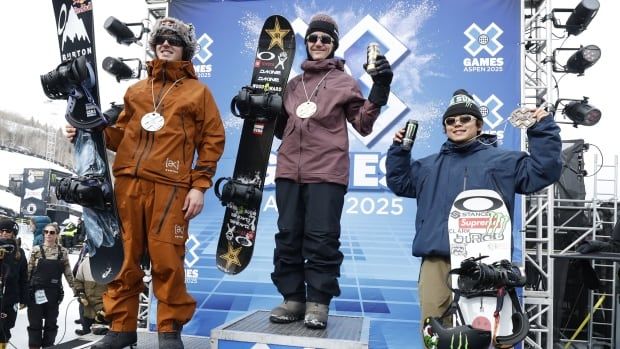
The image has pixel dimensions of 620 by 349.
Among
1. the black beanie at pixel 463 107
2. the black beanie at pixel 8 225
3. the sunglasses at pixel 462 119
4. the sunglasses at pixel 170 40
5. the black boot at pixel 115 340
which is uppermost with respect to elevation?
the sunglasses at pixel 170 40

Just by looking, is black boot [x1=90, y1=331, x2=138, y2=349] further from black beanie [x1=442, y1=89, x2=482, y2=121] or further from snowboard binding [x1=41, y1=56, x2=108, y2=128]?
black beanie [x1=442, y1=89, x2=482, y2=121]

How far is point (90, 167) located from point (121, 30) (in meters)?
3.97

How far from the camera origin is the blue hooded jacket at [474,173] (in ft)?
6.35

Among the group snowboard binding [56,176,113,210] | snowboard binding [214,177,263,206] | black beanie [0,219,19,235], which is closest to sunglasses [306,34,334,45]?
snowboard binding [214,177,263,206]

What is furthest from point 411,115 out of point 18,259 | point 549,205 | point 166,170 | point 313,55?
point 18,259

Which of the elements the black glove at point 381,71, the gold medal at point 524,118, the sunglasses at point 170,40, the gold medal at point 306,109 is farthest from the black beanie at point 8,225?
the gold medal at point 524,118

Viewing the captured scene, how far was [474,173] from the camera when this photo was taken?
2041 millimetres

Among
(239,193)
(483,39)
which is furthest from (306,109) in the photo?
(483,39)

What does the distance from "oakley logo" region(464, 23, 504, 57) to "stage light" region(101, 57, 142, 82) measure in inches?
158

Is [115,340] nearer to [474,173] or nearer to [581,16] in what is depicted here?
[474,173]

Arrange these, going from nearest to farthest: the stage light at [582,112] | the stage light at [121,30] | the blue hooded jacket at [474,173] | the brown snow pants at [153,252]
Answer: the blue hooded jacket at [474,173]
the brown snow pants at [153,252]
the stage light at [582,112]
the stage light at [121,30]

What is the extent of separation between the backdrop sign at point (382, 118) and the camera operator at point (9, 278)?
69.5 inches

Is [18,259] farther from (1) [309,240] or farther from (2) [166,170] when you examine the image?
(1) [309,240]

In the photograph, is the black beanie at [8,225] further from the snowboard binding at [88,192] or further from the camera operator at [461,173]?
the camera operator at [461,173]
